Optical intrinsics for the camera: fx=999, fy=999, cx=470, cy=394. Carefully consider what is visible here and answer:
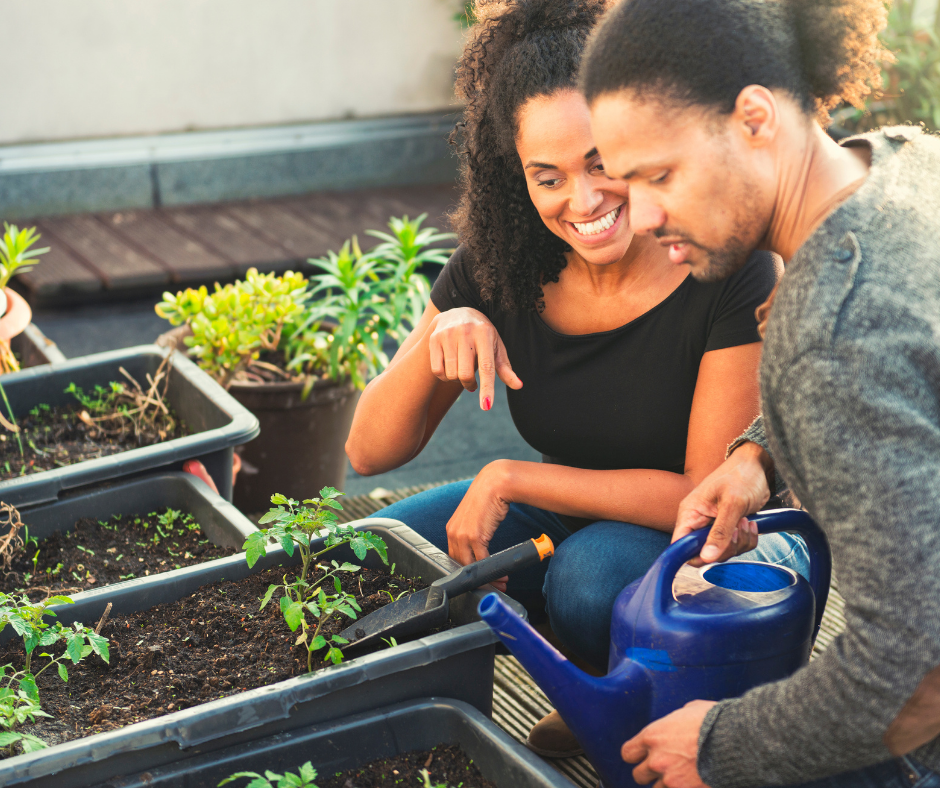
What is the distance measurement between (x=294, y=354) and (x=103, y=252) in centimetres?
192

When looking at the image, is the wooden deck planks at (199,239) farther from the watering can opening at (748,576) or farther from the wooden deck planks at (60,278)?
the watering can opening at (748,576)

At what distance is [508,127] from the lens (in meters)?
1.47

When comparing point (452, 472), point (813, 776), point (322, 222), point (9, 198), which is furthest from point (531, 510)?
point (9, 198)

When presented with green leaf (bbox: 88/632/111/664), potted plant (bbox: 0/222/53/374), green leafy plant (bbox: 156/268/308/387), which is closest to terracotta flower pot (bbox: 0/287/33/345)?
potted plant (bbox: 0/222/53/374)

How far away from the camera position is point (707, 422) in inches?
56.0

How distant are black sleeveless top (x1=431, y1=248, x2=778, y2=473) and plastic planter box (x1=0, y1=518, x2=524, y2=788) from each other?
33cm

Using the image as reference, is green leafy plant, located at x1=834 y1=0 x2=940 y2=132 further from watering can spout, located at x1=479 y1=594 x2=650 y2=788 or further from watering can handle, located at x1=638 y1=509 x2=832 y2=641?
watering can spout, located at x1=479 y1=594 x2=650 y2=788

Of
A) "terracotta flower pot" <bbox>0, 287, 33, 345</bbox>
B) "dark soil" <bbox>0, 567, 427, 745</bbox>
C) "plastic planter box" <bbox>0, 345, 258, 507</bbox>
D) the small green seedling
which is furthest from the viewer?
"terracotta flower pot" <bbox>0, 287, 33, 345</bbox>

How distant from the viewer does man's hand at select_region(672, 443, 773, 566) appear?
1167mm

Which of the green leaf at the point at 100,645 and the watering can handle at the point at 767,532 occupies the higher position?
the watering can handle at the point at 767,532

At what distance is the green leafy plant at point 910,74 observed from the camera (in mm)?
3963

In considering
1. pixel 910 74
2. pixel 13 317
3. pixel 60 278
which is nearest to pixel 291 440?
pixel 13 317

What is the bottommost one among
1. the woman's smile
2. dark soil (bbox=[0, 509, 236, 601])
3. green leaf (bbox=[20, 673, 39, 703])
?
dark soil (bbox=[0, 509, 236, 601])

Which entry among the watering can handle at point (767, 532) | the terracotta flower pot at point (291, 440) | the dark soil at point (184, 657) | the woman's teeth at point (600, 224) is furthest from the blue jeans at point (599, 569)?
the terracotta flower pot at point (291, 440)
